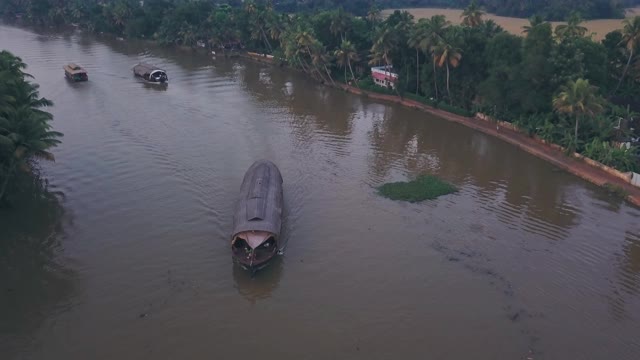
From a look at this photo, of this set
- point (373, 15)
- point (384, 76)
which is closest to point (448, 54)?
point (384, 76)

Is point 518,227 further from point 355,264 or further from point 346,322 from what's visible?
point 346,322

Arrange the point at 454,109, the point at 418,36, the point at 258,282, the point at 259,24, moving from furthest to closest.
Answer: the point at 259,24, the point at 418,36, the point at 454,109, the point at 258,282

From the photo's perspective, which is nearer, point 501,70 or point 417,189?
point 417,189

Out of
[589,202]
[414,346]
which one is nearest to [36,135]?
[414,346]

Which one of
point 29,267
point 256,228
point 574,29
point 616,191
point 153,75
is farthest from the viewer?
point 153,75

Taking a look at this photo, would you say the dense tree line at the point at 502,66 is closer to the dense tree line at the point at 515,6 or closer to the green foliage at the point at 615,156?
the green foliage at the point at 615,156

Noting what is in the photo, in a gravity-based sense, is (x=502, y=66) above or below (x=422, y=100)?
above

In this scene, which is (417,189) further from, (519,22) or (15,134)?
(519,22)
